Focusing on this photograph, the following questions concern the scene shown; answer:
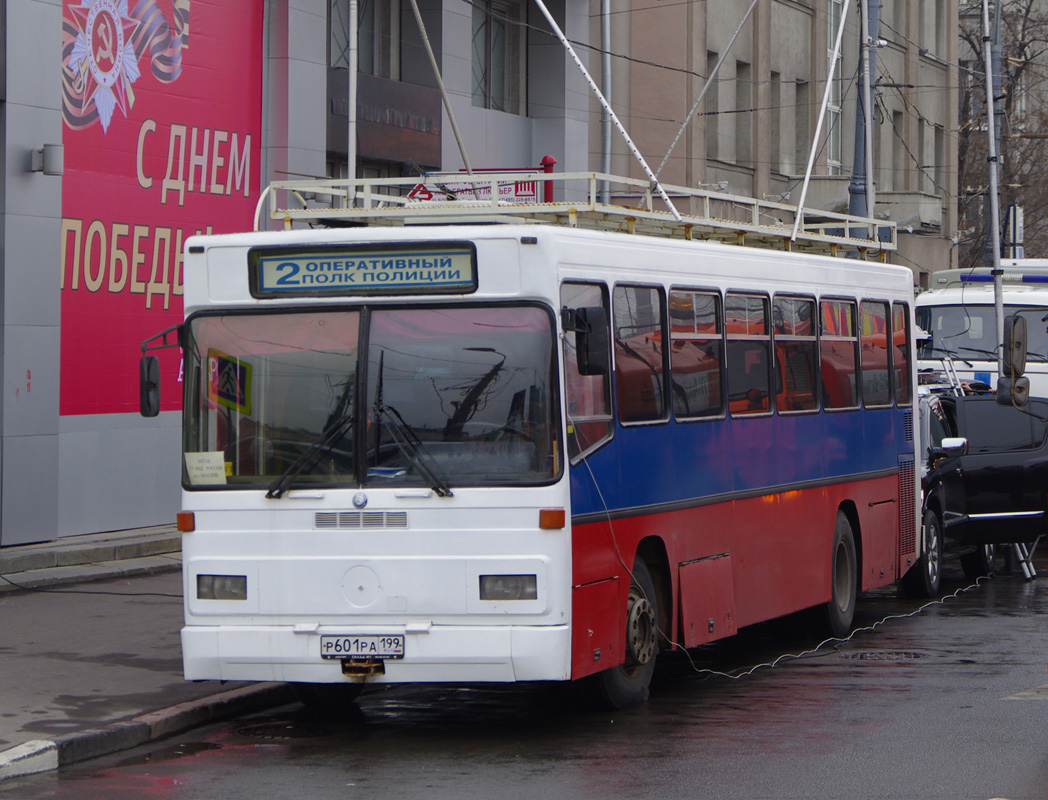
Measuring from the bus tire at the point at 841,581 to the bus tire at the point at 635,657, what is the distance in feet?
10.8

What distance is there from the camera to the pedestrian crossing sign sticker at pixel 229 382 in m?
9.27

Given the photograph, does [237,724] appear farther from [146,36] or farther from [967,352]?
[967,352]

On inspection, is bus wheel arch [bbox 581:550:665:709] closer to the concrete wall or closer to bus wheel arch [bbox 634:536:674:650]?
bus wheel arch [bbox 634:536:674:650]

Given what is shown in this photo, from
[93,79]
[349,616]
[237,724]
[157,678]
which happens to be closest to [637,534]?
[349,616]

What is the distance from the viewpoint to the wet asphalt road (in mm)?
7926

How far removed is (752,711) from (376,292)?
10.7ft

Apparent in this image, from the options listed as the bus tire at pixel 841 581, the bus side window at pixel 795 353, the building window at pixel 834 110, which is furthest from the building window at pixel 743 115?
the bus side window at pixel 795 353

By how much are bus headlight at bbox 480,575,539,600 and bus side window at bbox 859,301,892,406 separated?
5638 mm

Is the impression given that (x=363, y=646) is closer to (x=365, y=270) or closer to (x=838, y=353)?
(x=365, y=270)

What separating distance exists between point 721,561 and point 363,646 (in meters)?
3.01

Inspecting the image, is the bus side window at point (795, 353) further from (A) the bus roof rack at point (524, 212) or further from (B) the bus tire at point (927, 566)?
(B) the bus tire at point (927, 566)

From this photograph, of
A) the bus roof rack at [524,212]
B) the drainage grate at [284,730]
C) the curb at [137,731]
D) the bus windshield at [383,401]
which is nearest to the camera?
the curb at [137,731]

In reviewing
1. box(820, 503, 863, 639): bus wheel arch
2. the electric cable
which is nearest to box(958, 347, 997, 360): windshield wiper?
box(820, 503, 863, 639): bus wheel arch

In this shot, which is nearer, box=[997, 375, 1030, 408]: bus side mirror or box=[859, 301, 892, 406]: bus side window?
box=[859, 301, 892, 406]: bus side window
